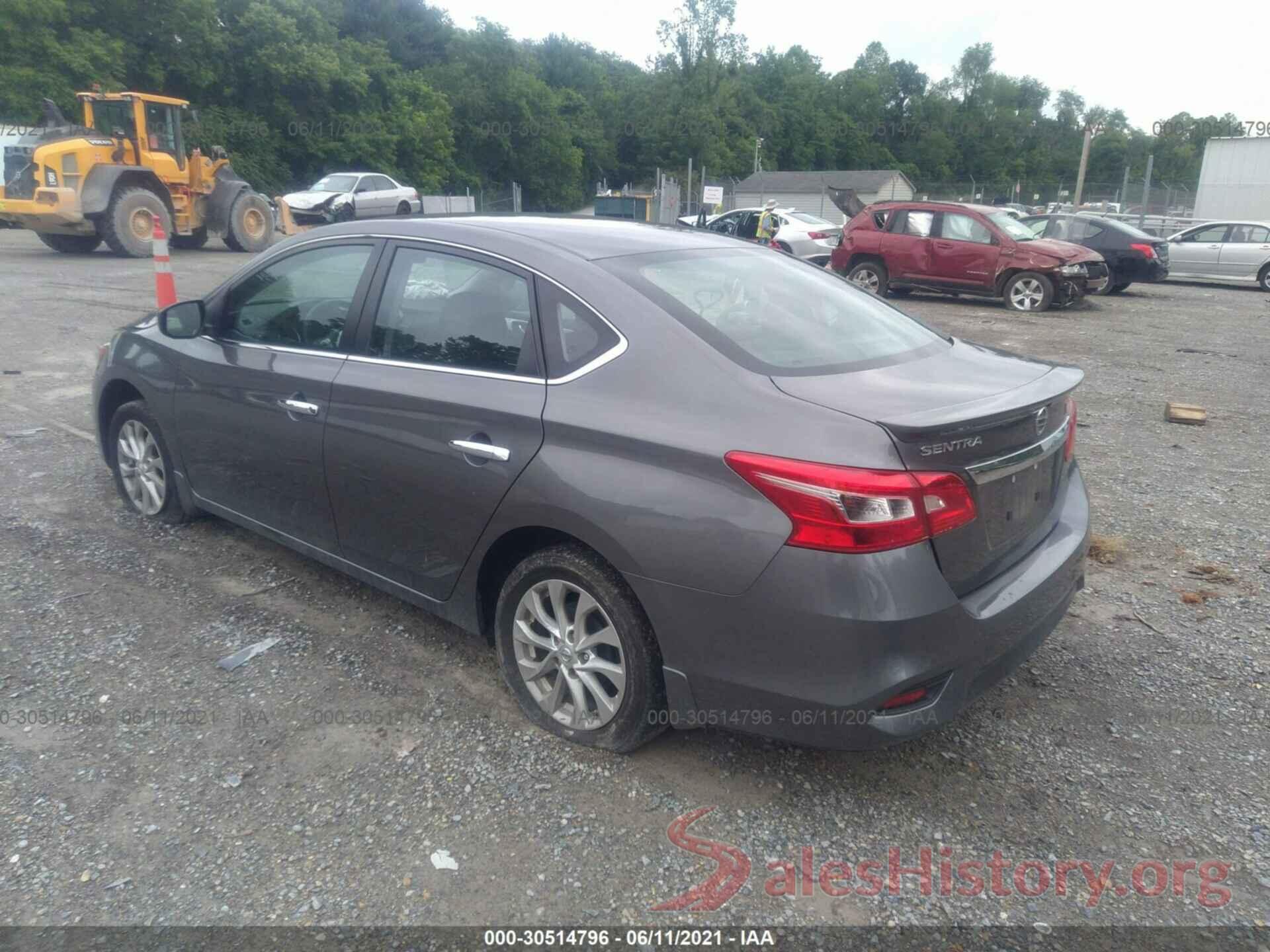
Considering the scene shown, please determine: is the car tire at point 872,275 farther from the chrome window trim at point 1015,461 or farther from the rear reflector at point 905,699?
→ the rear reflector at point 905,699

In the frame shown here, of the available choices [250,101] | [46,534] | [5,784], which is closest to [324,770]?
[5,784]

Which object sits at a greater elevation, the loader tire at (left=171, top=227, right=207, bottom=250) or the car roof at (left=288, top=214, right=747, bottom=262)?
the car roof at (left=288, top=214, right=747, bottom=262)

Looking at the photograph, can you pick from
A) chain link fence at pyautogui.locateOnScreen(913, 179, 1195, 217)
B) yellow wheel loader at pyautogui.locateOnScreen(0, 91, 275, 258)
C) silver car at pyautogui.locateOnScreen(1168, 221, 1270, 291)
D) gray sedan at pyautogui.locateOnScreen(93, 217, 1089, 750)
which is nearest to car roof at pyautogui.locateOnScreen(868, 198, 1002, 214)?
chain link fence at pyautogui.locateOnScreen(913, 179, 1195, 217)

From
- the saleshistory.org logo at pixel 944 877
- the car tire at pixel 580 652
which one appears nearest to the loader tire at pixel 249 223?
the car tire at pixel 580 652

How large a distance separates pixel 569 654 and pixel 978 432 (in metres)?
1.40

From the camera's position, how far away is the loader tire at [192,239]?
20.6 metres

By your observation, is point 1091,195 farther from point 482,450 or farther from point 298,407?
point 482,450

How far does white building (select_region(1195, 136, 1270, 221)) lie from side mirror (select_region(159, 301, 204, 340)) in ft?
106

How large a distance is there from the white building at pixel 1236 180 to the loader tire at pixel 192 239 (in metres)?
28.8

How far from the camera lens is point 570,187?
179 ft

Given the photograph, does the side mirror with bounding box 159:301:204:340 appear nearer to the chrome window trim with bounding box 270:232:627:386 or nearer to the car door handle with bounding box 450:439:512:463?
the chrome window trim with bounding box 270:232:627:386

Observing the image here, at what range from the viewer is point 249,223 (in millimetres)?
21016

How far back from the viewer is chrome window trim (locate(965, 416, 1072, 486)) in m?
2.61

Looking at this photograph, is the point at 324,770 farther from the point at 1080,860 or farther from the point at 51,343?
the point at 51,343
